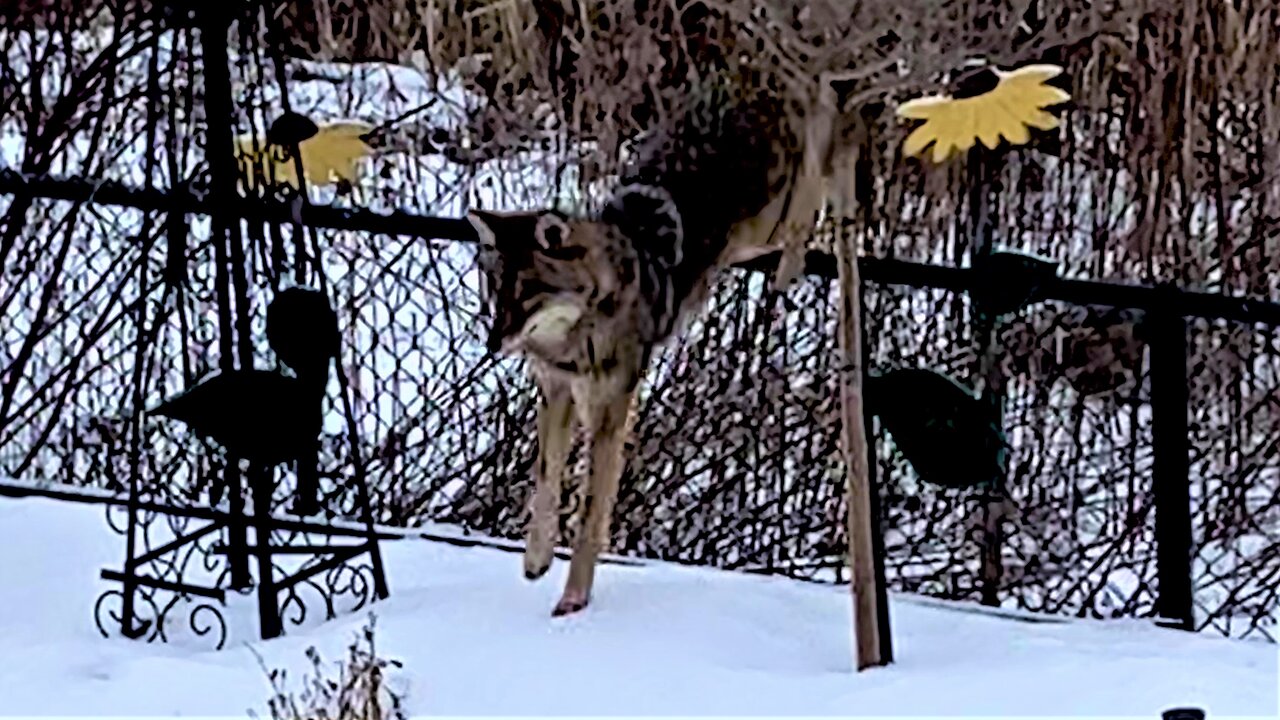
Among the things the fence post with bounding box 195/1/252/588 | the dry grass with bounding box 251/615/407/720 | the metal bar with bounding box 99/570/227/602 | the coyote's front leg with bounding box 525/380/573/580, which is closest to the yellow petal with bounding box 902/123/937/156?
the coyote's front leg with bounding box 525/380/573/580

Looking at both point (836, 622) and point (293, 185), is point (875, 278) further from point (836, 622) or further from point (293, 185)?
point (293, 185)

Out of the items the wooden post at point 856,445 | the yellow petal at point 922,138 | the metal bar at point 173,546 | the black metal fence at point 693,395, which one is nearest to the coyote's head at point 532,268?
the wooden post at point 856,445

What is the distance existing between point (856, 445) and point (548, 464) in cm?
55

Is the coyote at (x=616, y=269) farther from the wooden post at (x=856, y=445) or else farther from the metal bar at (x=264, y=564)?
the metal bar at (x=264, y=564)

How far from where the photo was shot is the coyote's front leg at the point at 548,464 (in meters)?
3.62

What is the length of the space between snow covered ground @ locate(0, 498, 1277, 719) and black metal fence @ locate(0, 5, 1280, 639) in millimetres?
825

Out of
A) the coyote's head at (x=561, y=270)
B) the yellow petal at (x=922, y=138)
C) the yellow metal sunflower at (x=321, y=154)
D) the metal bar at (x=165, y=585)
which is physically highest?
the yellow metal sunflower at (x=321, y=154)

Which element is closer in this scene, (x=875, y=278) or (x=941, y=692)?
(x=941, y=692)

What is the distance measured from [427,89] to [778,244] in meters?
2.22

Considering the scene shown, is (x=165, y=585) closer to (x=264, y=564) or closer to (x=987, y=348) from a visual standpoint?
(x=264, y=564)

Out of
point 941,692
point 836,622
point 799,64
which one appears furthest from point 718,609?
point 799,64

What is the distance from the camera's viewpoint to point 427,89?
18.8 ft

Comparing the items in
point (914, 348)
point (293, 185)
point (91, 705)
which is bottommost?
point (91, 705)

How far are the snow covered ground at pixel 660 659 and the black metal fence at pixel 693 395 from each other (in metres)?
0.83
